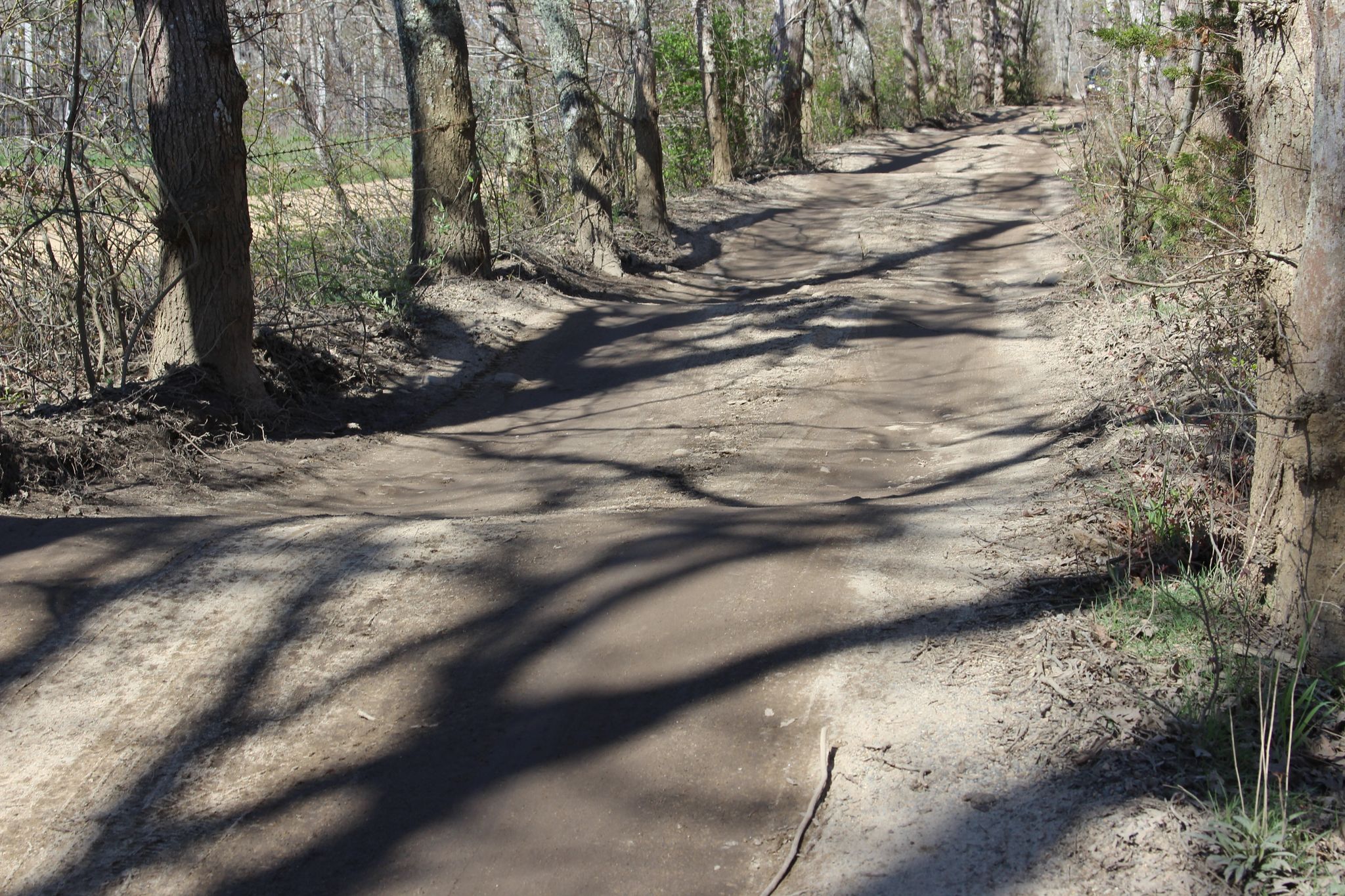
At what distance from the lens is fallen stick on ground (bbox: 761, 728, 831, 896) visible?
2.81 metres

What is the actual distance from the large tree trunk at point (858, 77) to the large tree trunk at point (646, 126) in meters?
14.4

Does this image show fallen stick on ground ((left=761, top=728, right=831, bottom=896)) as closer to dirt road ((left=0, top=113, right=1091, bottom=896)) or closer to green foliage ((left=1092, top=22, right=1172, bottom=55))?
dirt road ((left=0, top=113, right=1091, bottom=896))

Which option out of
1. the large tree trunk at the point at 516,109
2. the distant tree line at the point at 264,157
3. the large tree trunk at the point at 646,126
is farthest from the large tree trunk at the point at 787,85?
the large tree trunk at the point at 516,109

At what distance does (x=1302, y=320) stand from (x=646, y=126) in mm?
12534

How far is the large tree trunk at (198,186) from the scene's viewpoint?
7070 millimetres

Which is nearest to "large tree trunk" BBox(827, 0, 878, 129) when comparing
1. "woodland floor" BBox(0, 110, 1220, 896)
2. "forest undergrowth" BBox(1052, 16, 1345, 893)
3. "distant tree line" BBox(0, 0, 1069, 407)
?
"distant tree line" BBox(0, 0, 1069, 407)

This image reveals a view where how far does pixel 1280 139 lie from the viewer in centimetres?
371

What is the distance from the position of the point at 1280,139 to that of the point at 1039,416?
3473 mm

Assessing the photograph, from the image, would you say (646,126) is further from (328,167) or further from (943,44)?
(943,44)

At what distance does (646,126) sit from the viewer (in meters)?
15.0

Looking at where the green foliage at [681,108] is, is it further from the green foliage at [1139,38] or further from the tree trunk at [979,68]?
the tree trunk at [979,68]

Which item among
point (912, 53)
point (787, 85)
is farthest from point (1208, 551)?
point (912, 53)

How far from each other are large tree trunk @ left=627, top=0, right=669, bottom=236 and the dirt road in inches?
355

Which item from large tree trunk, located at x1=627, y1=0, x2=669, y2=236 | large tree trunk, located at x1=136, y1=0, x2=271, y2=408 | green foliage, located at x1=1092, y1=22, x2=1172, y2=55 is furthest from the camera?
large tree trunk, located at x1=627, y1=0, x2=669, y2=236
